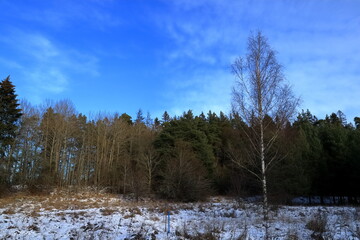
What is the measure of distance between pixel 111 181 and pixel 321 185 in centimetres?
2756

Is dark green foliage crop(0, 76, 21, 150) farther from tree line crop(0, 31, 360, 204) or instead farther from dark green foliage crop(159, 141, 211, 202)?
dark green foliage crop(159, 141, 211, 202)

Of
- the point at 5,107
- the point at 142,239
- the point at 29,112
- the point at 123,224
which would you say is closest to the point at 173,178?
the point at 123,224

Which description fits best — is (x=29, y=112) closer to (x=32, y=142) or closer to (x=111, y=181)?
(x=32, y=142)

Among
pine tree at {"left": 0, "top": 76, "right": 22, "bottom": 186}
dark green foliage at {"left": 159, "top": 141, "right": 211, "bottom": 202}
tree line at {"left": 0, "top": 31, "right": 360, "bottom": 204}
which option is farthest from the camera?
pine tree at {"left": 0, "top": 76, "right": 22, "bottom": 186}

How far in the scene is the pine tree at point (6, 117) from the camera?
87.4ft

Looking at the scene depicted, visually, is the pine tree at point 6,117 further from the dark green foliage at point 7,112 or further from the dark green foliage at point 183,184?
the dark green foliage at point 183,184

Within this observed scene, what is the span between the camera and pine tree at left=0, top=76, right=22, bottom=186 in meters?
26.6

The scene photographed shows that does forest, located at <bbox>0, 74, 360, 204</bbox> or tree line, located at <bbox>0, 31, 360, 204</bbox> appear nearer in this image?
tree line, located at <bbox>0, 31, 360, 204</bbox>

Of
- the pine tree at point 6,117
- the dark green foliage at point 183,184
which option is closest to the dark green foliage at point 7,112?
the pine tree at point 6,117

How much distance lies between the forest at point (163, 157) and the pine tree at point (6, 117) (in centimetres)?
9

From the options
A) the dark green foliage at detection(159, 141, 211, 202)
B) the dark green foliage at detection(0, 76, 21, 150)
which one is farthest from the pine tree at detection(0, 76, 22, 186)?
the dark green foliage at detection(159, 141, 211, 202)

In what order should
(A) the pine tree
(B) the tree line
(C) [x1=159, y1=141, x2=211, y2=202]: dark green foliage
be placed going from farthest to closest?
1. (A) the pine tree
2. (C) [x1=159, y1=141, x2=211, y2=202]: dark green foliage
3. (B) the tree line

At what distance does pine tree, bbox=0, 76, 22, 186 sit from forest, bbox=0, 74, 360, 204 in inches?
3.6

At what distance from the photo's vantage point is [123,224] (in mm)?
9602
